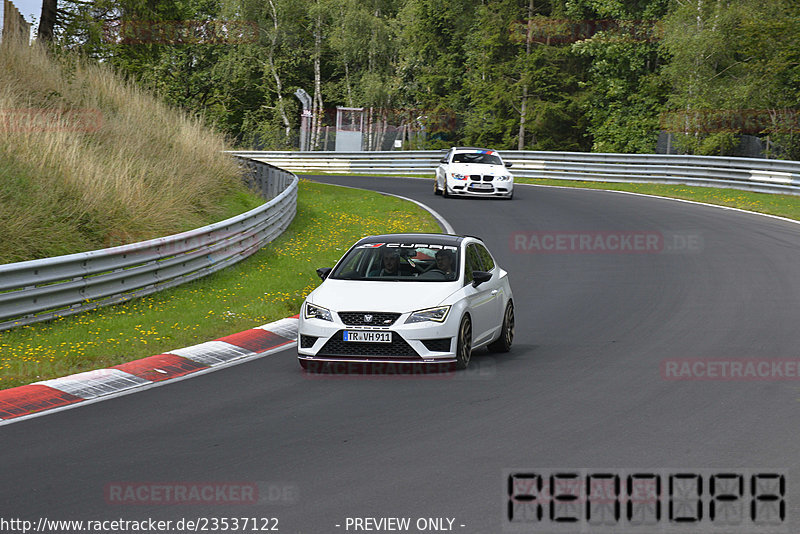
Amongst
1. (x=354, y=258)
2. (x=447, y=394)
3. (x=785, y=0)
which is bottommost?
(x=447, y=394)

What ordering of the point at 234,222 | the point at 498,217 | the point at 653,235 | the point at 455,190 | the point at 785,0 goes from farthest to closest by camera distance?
1. the point at 785,0
2. the point at 455,190
3. the point at 498,217
4. the point at 653,235
5. the point at 234,222

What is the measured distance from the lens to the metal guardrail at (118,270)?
1310cm

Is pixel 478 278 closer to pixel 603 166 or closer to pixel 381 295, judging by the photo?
pixel 381 295

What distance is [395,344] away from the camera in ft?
35.6

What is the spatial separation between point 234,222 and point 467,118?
4617cm

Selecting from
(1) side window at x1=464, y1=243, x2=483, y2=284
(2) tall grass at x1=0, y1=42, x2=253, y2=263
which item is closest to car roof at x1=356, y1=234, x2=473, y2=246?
(1) side window at x1=464, y1=243, x2=483, y2=284

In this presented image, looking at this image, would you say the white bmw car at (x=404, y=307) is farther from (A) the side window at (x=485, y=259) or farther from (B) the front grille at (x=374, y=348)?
(A) the side window at (x=485, y=259)

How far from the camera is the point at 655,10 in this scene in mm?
51875

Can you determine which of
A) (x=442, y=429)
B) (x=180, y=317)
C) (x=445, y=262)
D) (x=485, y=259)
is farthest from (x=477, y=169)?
(x=442, y=429)

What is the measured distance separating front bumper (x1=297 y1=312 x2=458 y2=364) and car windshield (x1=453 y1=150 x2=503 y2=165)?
77.2ft

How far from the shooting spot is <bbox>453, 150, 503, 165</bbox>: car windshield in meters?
34.2

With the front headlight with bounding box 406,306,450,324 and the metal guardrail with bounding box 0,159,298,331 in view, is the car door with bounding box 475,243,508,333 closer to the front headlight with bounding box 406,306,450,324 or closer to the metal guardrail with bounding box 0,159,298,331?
the front headlight with bounding box 406,306,450,324

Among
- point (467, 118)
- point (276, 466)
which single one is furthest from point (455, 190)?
point (467, 118)

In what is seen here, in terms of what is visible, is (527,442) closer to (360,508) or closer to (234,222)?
(360,508)
